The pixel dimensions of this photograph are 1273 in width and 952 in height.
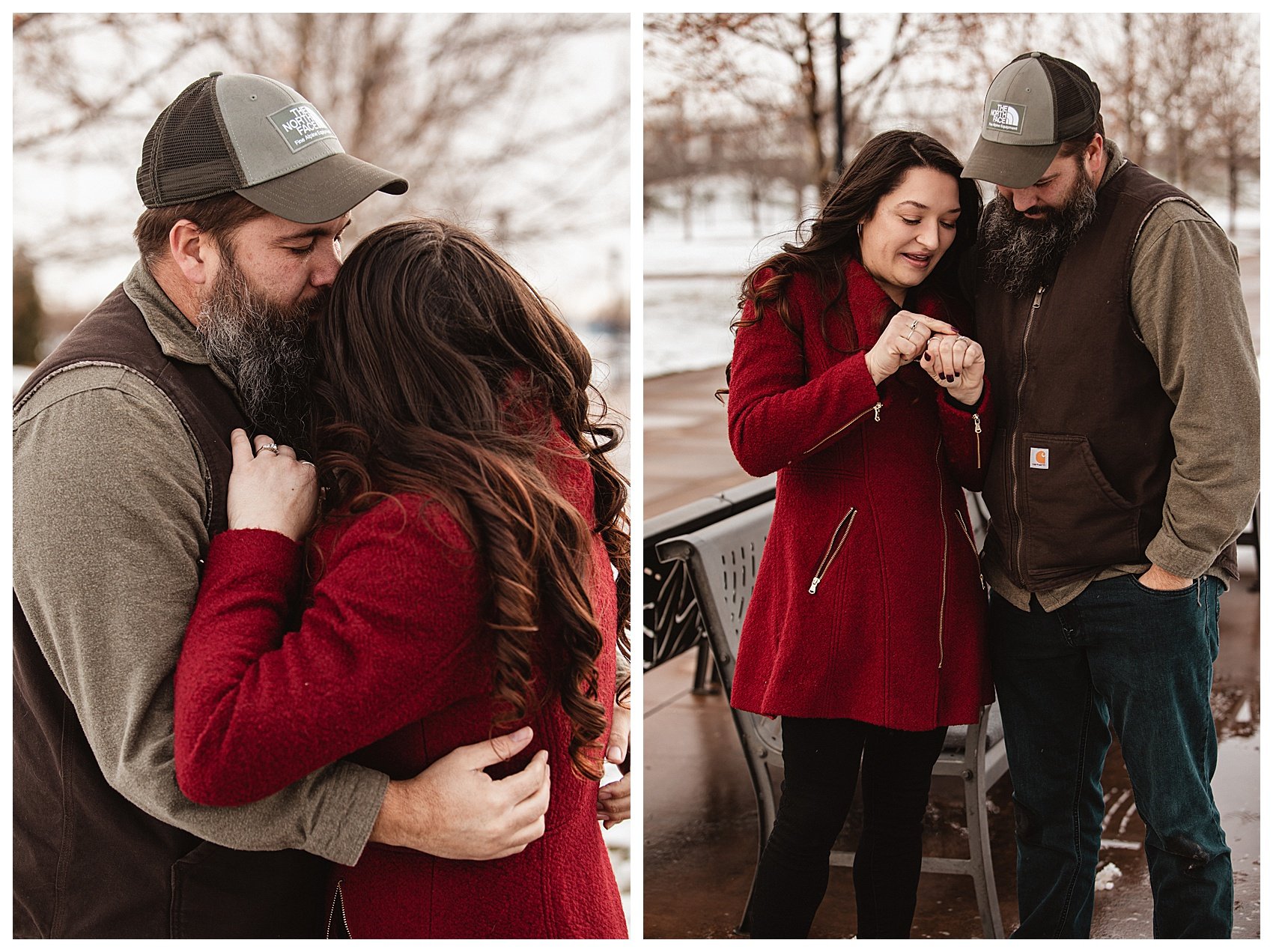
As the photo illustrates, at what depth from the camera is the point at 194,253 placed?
6.35 feet

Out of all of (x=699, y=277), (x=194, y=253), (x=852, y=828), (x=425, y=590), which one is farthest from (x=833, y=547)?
(x=699, y=277)

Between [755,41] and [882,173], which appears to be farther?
[755,41]

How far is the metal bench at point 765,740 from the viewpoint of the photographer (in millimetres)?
3105

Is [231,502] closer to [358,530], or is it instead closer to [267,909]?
[358,530]

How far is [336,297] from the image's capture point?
179cm

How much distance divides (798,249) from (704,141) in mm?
8439

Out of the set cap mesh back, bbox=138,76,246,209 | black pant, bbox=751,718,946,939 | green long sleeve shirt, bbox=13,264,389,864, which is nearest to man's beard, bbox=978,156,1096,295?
black pant, bbox=751,718,946,939

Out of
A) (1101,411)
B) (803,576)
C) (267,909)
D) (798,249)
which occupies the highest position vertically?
(798,249)

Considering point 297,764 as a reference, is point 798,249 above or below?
above

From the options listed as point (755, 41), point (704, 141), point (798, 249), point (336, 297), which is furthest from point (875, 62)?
point (336, 297)

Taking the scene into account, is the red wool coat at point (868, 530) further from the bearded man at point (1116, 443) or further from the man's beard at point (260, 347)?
the man's beard at point (260, 347)

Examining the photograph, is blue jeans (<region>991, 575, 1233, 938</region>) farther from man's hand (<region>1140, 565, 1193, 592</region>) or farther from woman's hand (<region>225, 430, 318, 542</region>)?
woman's hand (<region>225, 430, 318, 542</region>)

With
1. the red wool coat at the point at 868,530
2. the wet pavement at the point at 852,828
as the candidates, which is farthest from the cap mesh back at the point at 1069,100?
the wet pavement at the point at 852,828

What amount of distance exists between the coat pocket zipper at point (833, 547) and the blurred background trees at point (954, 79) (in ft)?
14.0
